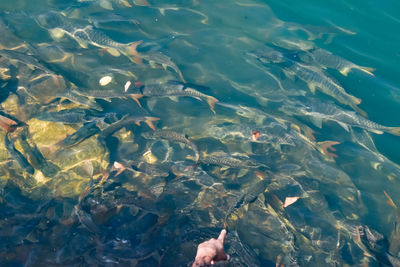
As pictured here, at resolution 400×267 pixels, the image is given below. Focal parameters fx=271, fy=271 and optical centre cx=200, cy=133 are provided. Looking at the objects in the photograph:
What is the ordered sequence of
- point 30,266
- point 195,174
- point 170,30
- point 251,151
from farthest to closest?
point 170,30
point 251,151
point 195,174
point 30,266

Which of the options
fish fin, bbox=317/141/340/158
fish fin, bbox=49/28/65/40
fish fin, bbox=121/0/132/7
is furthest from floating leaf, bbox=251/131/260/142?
fish fin, bbox=121/0/132/7

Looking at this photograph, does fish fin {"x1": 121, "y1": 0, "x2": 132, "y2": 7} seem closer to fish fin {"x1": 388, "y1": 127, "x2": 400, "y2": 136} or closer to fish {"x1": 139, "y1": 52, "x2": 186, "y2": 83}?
fish {"x1": 139, "y1": 52, "x2": 186, "y2": 83}

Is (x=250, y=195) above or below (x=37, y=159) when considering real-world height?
above

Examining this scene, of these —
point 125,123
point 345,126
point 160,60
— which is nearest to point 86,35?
point 160,60

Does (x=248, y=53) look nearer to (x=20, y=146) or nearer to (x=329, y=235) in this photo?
(x=329, y=235)

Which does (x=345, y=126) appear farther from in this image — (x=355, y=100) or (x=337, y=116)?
(x=355, y=100)

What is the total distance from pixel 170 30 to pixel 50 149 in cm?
542

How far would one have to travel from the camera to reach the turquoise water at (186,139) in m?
4.20

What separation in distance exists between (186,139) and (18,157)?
10.5ft

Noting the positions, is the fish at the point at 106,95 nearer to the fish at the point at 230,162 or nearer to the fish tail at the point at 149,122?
the fish tail at the point at 149,122

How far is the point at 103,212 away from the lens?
14.1ft

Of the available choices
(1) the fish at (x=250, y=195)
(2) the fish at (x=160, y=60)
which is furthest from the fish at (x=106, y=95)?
(1) the fish at (x=250, y=195)

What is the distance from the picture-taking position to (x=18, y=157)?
5043 millimetres

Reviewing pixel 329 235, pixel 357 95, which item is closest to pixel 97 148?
pixel 329 235
